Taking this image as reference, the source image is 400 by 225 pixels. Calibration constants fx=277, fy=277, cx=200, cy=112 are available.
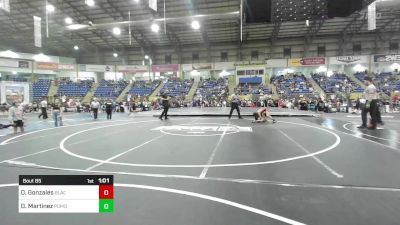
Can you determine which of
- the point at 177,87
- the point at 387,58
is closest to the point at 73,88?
the point at 177,87

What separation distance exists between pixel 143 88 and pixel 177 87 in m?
5.21

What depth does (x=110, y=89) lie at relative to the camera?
42.1m

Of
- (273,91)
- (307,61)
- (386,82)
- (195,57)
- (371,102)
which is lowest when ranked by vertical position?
(371,102)

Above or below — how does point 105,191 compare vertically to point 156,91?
below

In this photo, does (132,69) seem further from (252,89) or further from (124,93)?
(252,89)

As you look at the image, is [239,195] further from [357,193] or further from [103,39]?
[103,39]

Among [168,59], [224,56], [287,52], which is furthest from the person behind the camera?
[168,59]

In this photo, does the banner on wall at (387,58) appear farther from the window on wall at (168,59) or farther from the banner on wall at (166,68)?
the window on wall at (168,59)

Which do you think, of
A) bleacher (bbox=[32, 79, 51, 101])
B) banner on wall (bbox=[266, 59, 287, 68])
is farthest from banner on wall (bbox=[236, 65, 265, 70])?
bleacher (bbox=[32, 79, 51, 101])

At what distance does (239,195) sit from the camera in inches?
142

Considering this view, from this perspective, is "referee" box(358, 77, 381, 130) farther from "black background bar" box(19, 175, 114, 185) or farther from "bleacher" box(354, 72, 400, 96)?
"bleacher" box(354, 72, 400, 96)

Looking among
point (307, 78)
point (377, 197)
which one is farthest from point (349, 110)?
point (377, 197)

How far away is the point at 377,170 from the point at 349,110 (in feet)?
68.1

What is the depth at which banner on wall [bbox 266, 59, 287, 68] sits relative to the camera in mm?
41094
